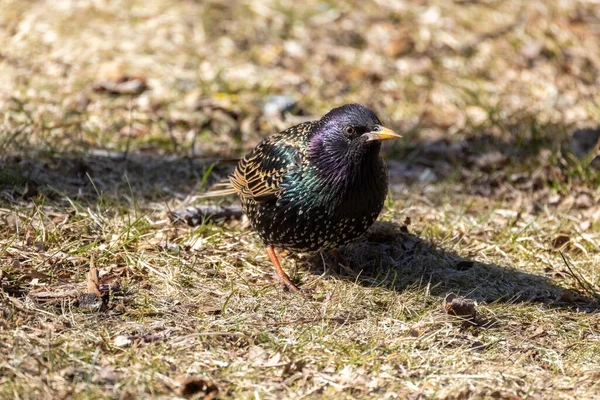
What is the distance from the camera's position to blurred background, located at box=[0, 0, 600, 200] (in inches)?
240

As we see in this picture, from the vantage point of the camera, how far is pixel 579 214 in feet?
18.9

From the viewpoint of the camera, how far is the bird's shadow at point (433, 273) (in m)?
4.66

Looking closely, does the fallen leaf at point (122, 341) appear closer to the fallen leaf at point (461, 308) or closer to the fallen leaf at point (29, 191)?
the fallen leaf at point (461, 308)

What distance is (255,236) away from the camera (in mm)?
5199

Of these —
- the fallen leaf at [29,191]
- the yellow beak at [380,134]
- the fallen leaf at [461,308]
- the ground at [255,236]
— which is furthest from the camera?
the fallen leaf at [29,191]

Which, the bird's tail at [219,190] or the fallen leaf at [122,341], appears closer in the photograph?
the fallen leaf at [122,341]

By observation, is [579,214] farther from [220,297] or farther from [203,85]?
[203,85]

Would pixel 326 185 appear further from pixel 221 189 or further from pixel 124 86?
pixel 124 86

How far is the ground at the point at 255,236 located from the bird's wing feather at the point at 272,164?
1.34 ft

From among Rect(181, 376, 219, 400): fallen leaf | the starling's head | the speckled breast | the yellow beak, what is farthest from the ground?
the yellow beak

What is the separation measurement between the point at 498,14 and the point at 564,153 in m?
2.74

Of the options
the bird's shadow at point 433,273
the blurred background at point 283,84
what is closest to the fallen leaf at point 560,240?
the bird's shadow at point 433,273

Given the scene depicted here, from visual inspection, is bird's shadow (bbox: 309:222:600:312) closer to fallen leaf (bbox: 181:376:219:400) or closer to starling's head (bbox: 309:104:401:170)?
starling's head (bbox: 309:104:401:170)

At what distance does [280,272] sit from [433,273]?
893mm
